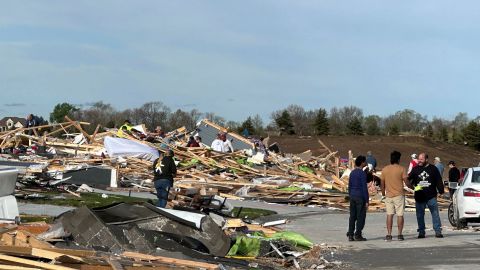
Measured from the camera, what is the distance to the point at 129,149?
3050 cm

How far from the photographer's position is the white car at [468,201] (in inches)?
653

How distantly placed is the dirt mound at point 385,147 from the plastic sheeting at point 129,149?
3343 centimetres

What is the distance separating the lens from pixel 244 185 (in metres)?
27.1

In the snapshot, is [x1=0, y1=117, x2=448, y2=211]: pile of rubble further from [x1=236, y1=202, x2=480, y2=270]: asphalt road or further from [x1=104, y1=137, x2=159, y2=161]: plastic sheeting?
[x1=236, y1=202, x2=480, y2=270]: asphalt road

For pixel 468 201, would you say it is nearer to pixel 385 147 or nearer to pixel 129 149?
pixel 129 149

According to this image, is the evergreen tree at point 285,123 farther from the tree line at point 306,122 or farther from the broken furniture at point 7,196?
the broken furniture at point 7,196

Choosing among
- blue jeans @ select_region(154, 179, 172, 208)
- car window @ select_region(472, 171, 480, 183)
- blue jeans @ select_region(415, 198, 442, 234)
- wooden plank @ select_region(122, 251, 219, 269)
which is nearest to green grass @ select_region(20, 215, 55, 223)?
blue jeans @ select_region(154, 179, 172, 208)

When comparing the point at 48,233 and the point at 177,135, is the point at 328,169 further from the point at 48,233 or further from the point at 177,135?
the point at 48,233

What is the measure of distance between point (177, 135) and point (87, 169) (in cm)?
1222

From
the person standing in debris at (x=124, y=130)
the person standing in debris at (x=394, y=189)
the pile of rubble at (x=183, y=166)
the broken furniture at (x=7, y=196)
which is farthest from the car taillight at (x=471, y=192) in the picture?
the person standing in debris at (x=124, y=130)

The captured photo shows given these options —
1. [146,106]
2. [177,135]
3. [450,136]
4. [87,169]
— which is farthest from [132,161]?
[450,136]

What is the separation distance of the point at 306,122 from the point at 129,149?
63977 millimetres

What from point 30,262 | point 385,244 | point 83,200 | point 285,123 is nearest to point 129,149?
point 83,200

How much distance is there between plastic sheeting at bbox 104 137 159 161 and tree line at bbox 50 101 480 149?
34.1 meters
